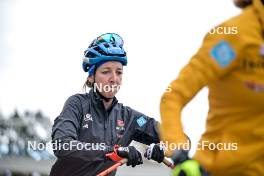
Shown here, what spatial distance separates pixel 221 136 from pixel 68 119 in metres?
2.73

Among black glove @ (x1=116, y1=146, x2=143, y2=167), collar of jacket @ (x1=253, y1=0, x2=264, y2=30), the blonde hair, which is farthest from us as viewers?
black glove @ (x1=116, y1=146, x2=143, y2=167)

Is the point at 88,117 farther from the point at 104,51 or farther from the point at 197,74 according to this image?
the point at 197,74

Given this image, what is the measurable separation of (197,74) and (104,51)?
3129mm

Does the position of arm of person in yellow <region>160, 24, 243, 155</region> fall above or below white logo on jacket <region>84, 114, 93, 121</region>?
above

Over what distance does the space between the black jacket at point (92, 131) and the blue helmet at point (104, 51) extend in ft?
1.04

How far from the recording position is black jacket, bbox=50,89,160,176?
20.1ft

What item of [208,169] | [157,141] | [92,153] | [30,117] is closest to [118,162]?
[92,153]

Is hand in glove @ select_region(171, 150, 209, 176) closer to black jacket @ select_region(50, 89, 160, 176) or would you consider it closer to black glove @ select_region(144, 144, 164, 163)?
black glove @ select_region(144, 144, 164, 163)

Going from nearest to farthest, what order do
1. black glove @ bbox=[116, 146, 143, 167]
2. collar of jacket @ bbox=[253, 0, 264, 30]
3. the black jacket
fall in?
collar of jacket @ bbox=[253, 0, 264, 30]
black glove @ bbox=[116, 146, 143, 167]
the black jacket

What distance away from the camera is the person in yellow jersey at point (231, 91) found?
11.5ft

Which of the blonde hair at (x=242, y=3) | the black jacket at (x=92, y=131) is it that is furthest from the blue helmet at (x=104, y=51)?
the blonde hair at (x=242, y=3)

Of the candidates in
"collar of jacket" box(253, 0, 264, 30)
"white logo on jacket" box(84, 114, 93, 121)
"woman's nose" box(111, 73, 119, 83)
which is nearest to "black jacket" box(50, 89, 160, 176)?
"white logo on jacket" box(84, 114, 93, 121)

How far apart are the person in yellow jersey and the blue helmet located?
2.95 metres

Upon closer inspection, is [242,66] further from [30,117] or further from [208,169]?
[30,117]
